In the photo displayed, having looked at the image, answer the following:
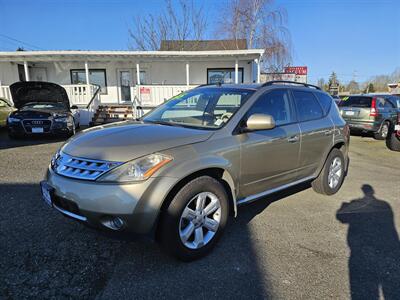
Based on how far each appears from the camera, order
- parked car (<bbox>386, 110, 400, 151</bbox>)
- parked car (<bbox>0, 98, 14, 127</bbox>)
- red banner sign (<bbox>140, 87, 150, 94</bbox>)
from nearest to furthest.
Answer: parked car (<bbox>386, 110, 400, 151</bbox>) → parked car (<bbox>0, 98, 14, 127</bbox>) → red banner sign (<bbox>140, 87, 150, 94</bbox>)

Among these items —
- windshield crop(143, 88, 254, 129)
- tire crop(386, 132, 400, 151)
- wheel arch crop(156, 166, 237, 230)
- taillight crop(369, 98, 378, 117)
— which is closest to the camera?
wheel arch crop(156, 166, 237, 230)

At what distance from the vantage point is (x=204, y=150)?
9.66ft

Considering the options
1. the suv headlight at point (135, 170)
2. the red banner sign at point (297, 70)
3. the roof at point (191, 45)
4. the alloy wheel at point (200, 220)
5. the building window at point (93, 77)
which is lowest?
the alloy wheel at point (200, 220)

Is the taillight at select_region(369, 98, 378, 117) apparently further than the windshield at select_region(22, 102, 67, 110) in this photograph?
Yes

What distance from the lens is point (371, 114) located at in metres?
10.9

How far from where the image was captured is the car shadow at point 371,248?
2.58m

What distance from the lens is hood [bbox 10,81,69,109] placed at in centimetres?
A: 1040

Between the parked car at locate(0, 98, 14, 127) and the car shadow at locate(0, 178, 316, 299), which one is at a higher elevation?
the parked car at locate(0, 98, 14, 127)

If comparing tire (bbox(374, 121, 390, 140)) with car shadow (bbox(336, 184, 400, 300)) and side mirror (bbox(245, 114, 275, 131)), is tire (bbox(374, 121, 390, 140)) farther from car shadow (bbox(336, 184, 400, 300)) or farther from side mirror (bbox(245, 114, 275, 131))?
side mirror (bbox(245, 114, 275, 131))

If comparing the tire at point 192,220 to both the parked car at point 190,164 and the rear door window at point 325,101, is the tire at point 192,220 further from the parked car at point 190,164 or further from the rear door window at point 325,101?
the rear door window at point 325,101

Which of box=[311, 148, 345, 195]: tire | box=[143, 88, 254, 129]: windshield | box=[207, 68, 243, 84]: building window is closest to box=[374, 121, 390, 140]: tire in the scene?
box=[311, 148, 345, 195]: tire

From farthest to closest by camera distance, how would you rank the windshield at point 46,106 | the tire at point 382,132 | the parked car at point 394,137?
the tire at point 382,132 < the windshield at point 46,106 < the parked car at point 394,137

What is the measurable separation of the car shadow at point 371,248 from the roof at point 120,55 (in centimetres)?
1164

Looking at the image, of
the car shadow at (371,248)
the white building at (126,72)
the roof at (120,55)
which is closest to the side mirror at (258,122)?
the car shadow at (371,248)
